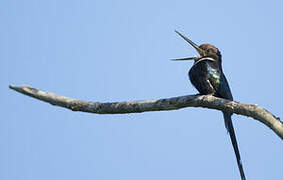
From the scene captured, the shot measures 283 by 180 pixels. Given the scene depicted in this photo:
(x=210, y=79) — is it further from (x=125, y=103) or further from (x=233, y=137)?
(x=125, y=103)

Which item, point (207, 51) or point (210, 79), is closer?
point (210, 79)

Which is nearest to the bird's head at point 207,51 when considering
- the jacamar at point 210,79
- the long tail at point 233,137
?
the jacamar at point 210,79

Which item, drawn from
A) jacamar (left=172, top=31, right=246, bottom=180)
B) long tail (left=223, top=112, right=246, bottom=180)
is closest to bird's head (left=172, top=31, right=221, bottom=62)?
jacamar (left=172, top=31, right=246, bottom=180)

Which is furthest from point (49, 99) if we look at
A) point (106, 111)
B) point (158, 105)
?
point (158, 105)

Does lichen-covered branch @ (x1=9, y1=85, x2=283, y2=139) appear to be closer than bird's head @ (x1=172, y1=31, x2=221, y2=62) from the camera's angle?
Yes

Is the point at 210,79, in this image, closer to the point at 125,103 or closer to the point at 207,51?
the point at 207,51

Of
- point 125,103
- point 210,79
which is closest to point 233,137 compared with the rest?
point 210,79

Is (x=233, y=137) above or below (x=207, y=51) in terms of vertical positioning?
below

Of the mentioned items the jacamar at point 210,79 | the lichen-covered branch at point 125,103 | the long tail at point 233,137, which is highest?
the jacamar at point 210,79

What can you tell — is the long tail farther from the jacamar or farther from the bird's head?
the bird's head

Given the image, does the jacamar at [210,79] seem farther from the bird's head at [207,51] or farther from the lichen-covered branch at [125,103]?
the lichen-covered branch at [125,103]

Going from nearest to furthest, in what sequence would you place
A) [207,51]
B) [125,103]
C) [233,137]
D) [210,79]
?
[125,103] → [233,137] → [210,79] → [207,51]

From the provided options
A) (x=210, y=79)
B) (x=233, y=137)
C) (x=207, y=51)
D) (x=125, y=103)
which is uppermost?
(x=207, y=51)

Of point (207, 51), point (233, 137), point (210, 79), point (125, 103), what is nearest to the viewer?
point (125, 103)
